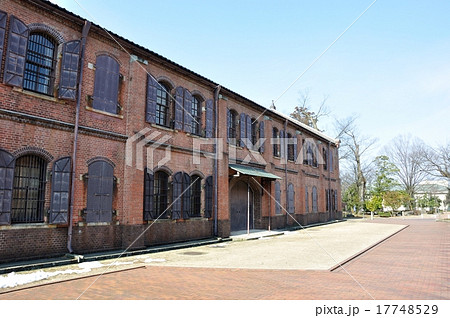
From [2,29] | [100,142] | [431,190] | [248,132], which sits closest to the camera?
[2,29]

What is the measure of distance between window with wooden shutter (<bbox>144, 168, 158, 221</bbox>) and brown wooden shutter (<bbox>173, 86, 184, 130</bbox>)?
8.49ft

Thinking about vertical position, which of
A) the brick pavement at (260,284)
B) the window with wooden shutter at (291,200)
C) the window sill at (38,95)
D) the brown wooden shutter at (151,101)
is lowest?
the brick pavement at (260,284)

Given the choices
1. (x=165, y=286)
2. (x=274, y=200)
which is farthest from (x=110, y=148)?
(x=274, y=200)

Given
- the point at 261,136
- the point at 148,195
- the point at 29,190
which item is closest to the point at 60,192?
the point at 29,190

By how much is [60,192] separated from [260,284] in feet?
21.6

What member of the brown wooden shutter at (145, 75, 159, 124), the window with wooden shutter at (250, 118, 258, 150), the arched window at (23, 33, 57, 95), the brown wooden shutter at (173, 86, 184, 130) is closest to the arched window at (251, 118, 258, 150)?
the window with wooden shutter at (250, 118, 258, 150)

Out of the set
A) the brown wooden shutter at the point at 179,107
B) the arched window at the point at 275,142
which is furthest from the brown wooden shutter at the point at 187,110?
the arched window at the point at 275,142

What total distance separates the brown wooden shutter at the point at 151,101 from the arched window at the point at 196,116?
100 inches

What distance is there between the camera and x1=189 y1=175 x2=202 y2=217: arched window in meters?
14.5

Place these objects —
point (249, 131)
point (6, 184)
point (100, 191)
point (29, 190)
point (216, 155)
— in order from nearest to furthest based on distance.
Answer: point (6, 184) < point (29, 190) < point (100, 191) < point (216, 155) < point (249, 131)

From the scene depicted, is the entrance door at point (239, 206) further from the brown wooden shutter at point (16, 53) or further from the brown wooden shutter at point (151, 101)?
the brown wooden shutter at point (16, 53)

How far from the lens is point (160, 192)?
13.1m

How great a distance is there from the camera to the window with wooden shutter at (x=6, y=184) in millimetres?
8414

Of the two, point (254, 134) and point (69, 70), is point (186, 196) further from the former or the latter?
point (254, 134)
